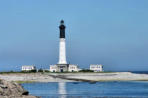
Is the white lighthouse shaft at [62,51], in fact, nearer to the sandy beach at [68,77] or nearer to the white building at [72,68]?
the white building at [72,68]

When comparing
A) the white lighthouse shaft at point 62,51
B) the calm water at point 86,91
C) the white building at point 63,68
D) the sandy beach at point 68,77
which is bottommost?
the calm water at point 86,91

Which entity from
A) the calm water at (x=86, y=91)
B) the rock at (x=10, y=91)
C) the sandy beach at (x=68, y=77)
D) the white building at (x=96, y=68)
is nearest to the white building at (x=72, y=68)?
the white building at (x=96, y=68)

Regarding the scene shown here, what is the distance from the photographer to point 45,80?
93062 mm

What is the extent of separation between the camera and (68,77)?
99.0 metres

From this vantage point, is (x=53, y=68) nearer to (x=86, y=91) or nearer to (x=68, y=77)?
(x=68, y=77)

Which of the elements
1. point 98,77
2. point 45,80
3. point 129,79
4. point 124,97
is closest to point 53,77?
point 45,80

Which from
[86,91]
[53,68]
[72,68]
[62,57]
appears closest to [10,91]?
[86,91]

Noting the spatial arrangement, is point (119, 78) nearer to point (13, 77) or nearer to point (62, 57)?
point (62, 57)

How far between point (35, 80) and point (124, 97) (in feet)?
161

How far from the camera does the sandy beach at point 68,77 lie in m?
94.1

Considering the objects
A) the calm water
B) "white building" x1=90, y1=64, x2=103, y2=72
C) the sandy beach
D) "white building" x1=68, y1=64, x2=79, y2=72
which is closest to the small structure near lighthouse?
"white building" x1=68, y1=64, x2=79, y2=72

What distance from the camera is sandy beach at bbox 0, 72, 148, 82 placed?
309 ft

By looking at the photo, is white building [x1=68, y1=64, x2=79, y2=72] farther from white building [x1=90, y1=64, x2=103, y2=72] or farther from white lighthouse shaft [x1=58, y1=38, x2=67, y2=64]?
white building [x1=90, y1=64, x2=103, y2=72]

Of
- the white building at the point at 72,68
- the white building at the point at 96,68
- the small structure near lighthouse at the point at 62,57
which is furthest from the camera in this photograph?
the white building at the point at 96,68
